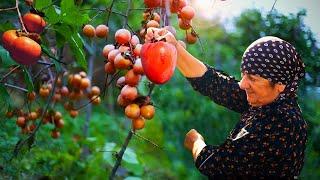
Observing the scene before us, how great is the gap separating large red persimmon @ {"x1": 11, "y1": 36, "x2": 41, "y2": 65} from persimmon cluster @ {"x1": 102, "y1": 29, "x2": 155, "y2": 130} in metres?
0.23

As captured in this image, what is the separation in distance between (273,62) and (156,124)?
3.26m

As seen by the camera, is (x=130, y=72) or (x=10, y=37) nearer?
(x=10, y=37)

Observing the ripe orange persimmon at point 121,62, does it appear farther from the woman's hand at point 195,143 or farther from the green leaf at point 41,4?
the woman's hand at point 195,143

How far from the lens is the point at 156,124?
4754 millimetres

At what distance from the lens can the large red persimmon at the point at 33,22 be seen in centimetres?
134

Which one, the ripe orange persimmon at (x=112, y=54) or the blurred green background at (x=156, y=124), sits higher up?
the ripe orange persimmon at (x=112, y=54)

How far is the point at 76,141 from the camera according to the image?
357 cm

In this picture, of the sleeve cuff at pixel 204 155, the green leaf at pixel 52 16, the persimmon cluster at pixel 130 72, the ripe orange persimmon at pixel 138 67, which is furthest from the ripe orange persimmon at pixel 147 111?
the green leaf at pixel 52 16

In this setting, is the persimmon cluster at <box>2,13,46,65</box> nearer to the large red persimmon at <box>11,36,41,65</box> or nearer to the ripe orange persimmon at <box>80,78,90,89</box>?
the large red persimmon at <box>11,36,41,65</box>

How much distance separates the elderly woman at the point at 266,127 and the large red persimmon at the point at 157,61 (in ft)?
0.36

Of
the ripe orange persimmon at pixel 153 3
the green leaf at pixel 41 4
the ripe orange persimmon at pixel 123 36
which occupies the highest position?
the ripe orange persimmon at pixel 153 3

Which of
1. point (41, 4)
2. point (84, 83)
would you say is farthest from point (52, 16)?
point (84, 83)

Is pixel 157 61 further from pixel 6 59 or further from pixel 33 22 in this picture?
pixel 6 59

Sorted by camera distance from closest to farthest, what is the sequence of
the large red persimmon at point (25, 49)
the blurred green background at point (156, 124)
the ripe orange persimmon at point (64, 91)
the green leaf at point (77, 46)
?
the large red persimmon at point (25, 49) → the green leaf at point (77, 46) → the blurred green background at point (156, 124) → the ripe orange persimmon at point (64, 91)
